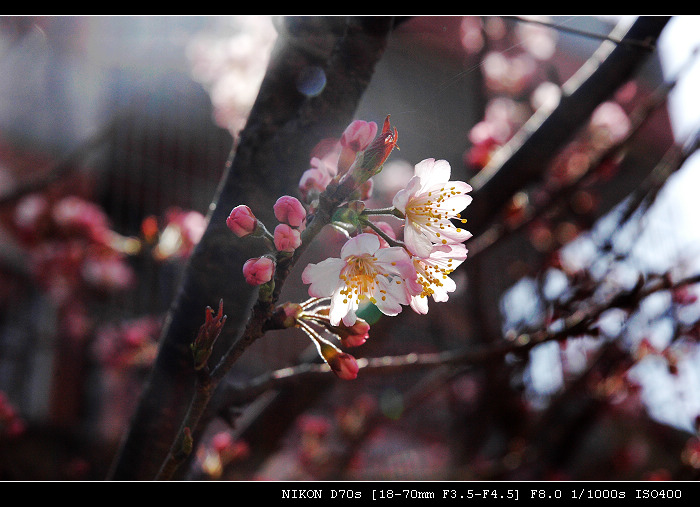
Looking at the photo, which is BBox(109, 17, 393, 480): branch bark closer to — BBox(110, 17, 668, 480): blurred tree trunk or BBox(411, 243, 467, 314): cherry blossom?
BBox(110, 17, 668, 480): blurred tree trunk

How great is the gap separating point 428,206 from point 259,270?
23 cm

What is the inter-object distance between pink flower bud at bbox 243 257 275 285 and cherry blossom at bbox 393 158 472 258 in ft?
0.53

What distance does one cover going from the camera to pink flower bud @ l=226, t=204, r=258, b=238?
0.59 m

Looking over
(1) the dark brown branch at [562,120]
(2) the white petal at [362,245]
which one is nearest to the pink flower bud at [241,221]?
(2) the white petal at [362,245]

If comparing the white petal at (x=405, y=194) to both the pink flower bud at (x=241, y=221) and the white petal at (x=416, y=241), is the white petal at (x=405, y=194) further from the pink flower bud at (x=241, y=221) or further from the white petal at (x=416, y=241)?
the pink flower bud at (x=241, y=221)

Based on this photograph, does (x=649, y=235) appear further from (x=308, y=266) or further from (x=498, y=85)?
(x=308, y=266)

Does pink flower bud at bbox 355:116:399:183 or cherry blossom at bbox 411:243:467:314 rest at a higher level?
pink flower bud at bbox 355:116:399:183

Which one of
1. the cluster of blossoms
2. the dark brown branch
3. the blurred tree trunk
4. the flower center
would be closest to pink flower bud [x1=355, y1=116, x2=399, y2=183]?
the cluster of blossoms

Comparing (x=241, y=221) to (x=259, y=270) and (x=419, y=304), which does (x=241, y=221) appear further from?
(x=419, y=304)

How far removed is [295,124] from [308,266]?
13.6 inches

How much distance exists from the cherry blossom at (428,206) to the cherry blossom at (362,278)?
27 millimetres

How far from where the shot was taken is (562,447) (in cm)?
234

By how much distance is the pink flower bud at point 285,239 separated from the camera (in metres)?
0.56
